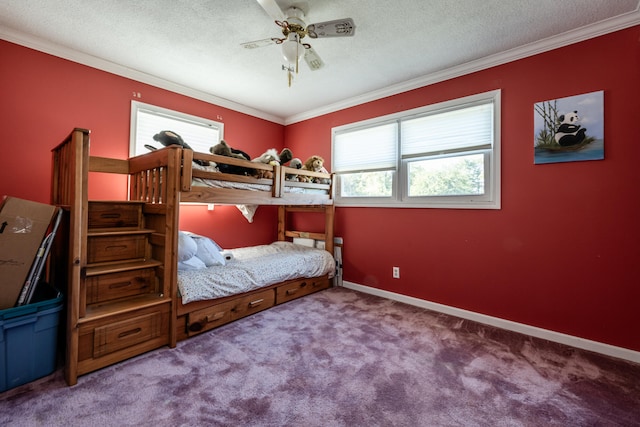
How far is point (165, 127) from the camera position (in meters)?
3.16

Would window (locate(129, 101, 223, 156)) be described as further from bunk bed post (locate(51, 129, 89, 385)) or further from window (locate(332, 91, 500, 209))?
window (locate(332, 91, 500, 209))

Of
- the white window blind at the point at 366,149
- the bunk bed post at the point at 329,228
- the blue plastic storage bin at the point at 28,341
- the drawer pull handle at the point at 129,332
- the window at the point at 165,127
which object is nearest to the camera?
the blue plastic storage bin at the point at 28,341

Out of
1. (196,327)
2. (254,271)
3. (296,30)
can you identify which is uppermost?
(296,30)

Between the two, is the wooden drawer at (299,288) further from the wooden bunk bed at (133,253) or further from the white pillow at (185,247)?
the white pillow at (185,247)

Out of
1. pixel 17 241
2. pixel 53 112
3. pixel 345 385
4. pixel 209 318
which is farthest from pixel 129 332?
pixel 53 112

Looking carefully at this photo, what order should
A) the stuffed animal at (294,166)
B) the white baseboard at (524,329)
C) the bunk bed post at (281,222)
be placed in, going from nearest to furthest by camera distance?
the white baseboard at (524,329), the stuffed animal at (294,166), the bunk bed post at (281,222)

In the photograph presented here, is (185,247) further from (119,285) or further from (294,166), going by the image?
(294,166)

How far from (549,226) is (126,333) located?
10.7ft

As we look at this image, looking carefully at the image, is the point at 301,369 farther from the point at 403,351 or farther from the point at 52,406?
the point at 52,406

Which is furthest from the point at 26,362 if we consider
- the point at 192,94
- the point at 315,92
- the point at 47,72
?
the point at 315,92

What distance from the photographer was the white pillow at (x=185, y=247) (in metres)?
2.33

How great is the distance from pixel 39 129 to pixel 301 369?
289cm

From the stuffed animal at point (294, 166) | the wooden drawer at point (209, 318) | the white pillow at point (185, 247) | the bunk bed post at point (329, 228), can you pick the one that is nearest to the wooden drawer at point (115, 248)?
the white pillow at point (185, 247)

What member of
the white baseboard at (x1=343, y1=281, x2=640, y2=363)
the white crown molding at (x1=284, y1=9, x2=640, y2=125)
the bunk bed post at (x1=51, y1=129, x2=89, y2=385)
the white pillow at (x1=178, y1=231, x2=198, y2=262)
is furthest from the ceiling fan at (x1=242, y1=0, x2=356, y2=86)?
A: the white baseboard at (x1=343, y1=281, x2=640, y2=363)
